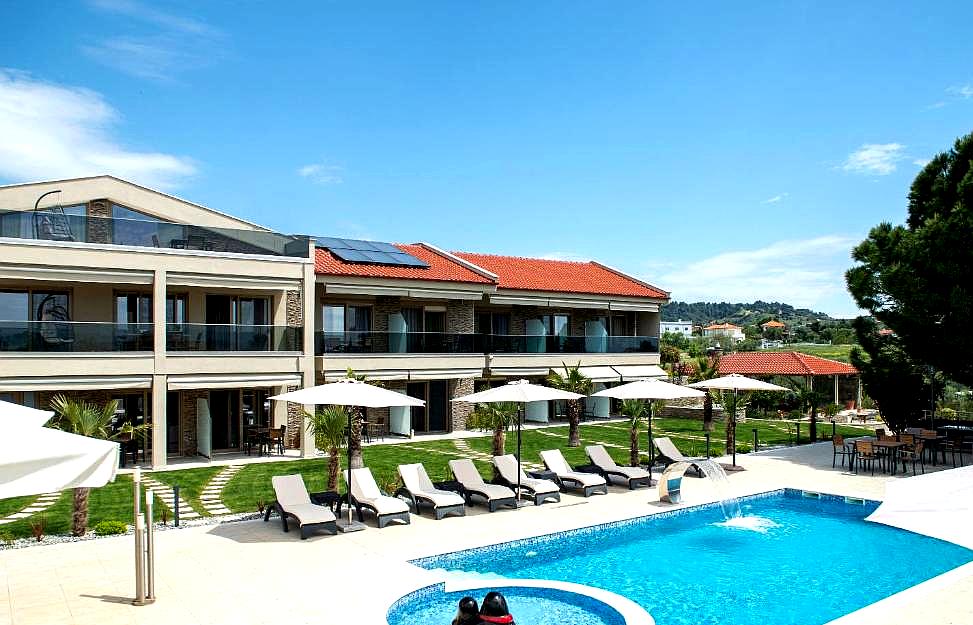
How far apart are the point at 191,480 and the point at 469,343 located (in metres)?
13.9

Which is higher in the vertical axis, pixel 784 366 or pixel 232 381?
pixel 232 381

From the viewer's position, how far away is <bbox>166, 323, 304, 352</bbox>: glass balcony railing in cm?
2284

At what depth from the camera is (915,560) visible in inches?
519

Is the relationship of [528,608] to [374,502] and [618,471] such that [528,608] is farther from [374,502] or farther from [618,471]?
[618,471]

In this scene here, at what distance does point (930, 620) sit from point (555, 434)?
2101 cm

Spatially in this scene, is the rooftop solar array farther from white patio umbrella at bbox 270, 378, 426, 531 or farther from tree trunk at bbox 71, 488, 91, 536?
tree trunk at bbox 71, 488, 91, 536

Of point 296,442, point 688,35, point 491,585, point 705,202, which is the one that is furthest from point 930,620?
point 705,202

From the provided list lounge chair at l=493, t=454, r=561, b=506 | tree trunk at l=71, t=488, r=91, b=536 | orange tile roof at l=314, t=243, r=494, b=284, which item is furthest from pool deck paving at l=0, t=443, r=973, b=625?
orange tile roof at l=314, t=243, r=494, b=284

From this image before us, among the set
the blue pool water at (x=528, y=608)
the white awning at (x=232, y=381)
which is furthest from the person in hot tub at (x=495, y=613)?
the white awning at (x=232, y=381)

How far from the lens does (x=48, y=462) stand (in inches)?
237

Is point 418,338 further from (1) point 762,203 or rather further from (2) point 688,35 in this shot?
(1) point 762,203

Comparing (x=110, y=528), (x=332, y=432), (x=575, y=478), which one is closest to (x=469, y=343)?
(x=575, y=478)

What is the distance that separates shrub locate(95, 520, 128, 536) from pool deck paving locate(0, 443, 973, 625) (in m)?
0.24

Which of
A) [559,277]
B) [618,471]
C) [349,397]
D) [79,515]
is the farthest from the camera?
[559,277]
